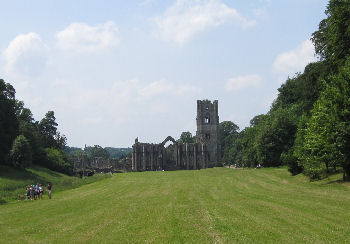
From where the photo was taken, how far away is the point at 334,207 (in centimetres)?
2050

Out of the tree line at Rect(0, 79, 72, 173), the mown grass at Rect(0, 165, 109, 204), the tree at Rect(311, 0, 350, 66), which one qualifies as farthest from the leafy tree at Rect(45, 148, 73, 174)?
the tree at Rect(311, 0, 350, 66)

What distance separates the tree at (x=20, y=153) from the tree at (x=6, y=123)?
173 cm

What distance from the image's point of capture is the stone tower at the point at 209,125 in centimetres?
13100

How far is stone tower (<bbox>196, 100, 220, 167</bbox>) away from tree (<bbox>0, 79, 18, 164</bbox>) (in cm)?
6869

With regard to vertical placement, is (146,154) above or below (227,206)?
above

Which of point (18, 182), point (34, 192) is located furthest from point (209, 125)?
point (34, 192)

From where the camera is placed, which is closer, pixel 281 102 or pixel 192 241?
pixel 192 241

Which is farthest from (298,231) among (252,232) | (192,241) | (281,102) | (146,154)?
(146,154)

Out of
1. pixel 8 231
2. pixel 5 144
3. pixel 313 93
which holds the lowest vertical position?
pixel 8 231

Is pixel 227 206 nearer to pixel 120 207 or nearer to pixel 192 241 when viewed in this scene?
pixel 120 207

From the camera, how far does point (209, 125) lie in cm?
13188

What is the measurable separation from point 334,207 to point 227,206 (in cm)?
526

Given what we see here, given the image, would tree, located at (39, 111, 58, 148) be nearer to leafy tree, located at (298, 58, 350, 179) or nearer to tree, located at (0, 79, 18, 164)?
tree, located at (0, 79, 18, 164)

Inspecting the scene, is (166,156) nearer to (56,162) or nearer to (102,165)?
(102,165)
